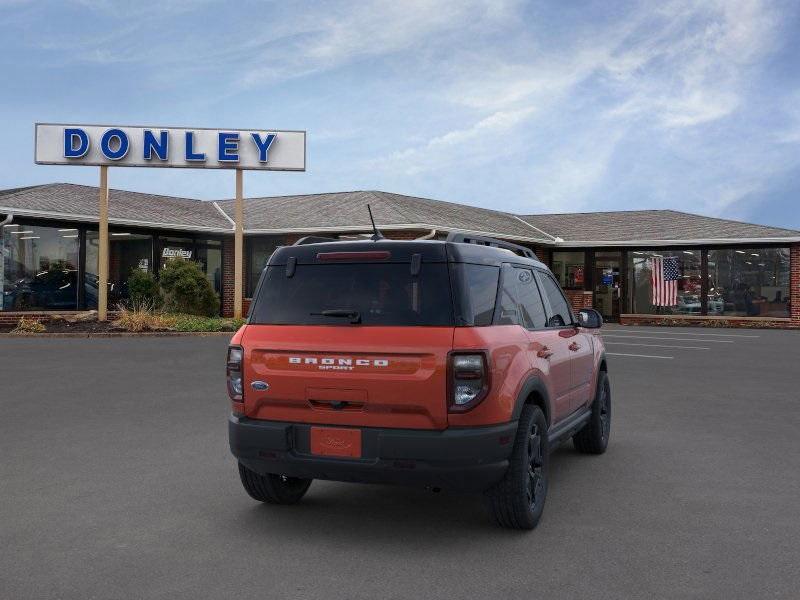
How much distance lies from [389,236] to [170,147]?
25.1 feet

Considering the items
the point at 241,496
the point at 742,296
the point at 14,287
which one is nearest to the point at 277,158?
the point at 14,287

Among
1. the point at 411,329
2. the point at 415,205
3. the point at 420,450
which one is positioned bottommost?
the point at 420,450

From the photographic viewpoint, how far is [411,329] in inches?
181

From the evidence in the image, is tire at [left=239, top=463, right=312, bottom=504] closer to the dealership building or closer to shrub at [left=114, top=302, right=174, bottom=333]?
shrub at [left=114, top=302, right=174, bottom=333]

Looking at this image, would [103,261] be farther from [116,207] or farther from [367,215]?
[367,215]

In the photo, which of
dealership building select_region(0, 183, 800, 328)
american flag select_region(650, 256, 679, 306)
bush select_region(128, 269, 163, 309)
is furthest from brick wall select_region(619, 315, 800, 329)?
bush select_region(128, 269, 163, 309)

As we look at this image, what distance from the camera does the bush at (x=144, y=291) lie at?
80.6 ft

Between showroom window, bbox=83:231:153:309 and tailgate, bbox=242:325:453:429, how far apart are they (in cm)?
2280

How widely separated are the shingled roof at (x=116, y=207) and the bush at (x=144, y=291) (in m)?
2.10

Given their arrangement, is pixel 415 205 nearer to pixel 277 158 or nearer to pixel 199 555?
pixel 277 158

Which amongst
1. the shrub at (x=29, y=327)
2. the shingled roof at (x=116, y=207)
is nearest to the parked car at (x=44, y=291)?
the shingled roof at (x=116, y=207)

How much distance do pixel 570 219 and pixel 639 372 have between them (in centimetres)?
2331

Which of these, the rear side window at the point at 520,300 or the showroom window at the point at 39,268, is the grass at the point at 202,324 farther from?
the rear side window at the point at 520,300

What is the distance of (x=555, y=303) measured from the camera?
6.48 metres
